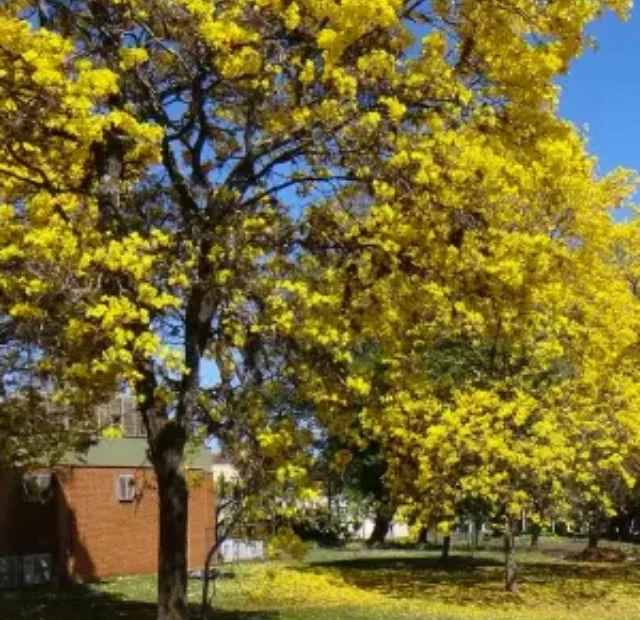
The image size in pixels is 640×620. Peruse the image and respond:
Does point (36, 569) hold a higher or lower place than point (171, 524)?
lower

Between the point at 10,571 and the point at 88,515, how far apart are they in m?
3.58

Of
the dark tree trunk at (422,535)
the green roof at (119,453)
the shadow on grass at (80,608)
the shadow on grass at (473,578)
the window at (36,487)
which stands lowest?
the shadow on grass at (80,608)

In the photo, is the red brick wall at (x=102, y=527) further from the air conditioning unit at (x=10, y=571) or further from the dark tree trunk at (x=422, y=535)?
the dark tree trunk at (x=422, y=535)

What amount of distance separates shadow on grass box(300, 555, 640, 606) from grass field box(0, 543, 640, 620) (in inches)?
1.1

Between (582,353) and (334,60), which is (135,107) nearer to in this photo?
(334,60)

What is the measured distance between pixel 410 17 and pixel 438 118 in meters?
1.44

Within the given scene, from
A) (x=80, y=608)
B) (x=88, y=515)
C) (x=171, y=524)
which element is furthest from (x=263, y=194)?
(x=88, y=515)

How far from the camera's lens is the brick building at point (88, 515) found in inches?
1170

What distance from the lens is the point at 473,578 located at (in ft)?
100

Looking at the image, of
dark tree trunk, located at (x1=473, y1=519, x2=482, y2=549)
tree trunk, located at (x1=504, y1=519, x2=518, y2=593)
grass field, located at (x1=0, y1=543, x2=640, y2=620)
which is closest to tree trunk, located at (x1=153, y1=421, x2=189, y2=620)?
grass field, located at (x1=0, y1=543, x2=640, y2=620)

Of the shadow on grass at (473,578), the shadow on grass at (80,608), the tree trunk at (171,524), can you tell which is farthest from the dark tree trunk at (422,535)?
the tree trunk at (171,524)

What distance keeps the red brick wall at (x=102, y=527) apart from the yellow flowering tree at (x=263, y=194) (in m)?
18.4

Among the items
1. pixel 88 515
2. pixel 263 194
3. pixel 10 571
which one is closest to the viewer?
pixel 263 194

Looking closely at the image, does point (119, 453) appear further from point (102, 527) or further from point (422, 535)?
point (422, 535)
